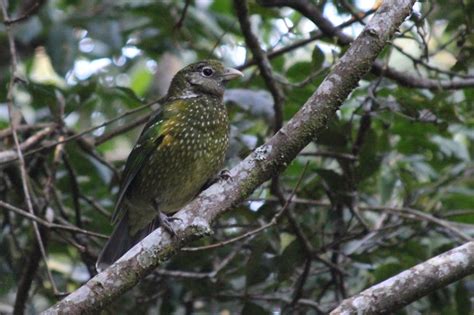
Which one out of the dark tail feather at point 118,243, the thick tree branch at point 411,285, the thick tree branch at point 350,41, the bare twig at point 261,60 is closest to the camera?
the thick tree branch at point 411,285

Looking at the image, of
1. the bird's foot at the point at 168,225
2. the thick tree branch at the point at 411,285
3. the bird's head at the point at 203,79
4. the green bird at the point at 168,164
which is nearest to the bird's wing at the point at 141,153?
the green bird at the point at 168,164

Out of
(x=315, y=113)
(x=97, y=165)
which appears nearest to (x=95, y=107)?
(x=97, y=165)

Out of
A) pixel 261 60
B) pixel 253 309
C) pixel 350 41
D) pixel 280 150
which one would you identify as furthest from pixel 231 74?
pixel 280 150

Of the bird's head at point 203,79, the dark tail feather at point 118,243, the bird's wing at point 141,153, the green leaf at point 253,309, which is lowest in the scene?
the green leaf at point 253,309

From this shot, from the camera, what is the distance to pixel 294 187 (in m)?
5.02

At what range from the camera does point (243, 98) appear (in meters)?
5.21

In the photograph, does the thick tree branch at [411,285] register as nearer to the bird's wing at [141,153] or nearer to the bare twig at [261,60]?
the bare twig at [261,60]

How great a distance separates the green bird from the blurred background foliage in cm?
16

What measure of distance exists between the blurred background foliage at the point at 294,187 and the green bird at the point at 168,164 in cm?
16

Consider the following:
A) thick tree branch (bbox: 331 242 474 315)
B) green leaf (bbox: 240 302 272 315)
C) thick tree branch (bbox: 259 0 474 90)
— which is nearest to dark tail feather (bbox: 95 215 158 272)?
green leaf (bbox: 240 302 272 315)

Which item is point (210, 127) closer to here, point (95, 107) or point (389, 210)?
point (389, 210)

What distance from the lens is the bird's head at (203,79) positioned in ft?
16.8

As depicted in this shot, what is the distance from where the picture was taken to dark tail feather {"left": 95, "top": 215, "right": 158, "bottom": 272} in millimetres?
4684

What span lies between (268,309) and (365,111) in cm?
119
